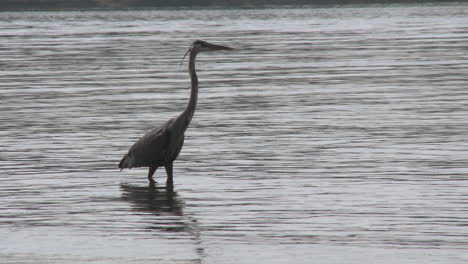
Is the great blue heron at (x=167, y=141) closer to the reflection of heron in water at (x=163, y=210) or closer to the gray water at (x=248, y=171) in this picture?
the reflection of heron in water at (x=163, y=210)

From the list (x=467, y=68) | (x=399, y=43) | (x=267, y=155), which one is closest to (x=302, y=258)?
(x=267, y=155)

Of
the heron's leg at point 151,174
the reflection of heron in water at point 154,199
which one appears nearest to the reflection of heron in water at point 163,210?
the reflection of heron in water at point 154,199

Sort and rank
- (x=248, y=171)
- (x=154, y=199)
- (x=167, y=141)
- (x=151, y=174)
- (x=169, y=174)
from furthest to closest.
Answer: (x=248, y=171)
(x=151, y=174)
(x=169, y=174)
(x=167, y=141)
(x=154, y=199)

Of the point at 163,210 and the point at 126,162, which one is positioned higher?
the point at 126,162

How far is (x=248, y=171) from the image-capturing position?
697 inches

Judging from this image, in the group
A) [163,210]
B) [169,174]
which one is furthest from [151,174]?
[163,210]

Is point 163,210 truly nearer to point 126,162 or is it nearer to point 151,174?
point 126,162

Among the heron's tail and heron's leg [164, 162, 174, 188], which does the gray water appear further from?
the heron's tail

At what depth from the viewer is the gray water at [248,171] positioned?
12.1m

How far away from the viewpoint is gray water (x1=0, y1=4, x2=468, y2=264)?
12.1 metres

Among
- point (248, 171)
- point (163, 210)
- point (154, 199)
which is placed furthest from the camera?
point (248, 171)

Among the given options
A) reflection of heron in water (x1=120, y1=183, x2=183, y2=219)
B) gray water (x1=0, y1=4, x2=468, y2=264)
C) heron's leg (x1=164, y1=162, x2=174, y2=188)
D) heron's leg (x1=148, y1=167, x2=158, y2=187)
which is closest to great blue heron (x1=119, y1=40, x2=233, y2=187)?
heron's leg (x1=164, y1=162, x2=174, y2=188)

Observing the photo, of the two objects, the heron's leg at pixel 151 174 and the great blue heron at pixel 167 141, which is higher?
the great blue heron at pixel 167 141

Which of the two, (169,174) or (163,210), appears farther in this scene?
(169,174)
